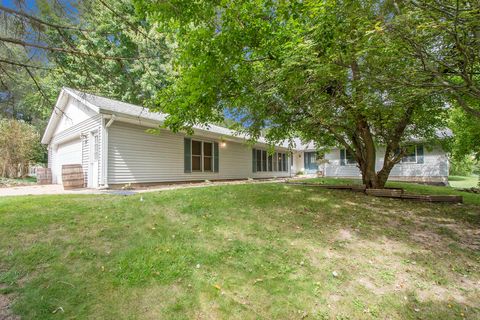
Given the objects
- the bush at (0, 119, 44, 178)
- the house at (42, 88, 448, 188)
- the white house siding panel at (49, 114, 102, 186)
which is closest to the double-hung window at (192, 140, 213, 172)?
the house at (42, 88, 448, 188)

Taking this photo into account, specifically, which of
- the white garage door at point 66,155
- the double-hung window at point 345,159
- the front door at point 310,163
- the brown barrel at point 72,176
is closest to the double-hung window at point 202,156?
the brown barrel at point 72,176

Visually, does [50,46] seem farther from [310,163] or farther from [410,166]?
[310,163]

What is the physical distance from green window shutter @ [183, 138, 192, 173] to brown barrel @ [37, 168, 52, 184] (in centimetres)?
854

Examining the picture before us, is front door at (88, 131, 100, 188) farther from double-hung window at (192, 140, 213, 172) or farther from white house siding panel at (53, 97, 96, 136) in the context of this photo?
double-hung window at (192, 140, 213, 172)

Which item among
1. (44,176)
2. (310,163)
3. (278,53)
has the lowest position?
(44,176)

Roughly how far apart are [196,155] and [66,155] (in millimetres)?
6889

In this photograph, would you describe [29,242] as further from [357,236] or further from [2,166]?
[2,166]

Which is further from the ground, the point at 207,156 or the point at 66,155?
the point at 66,155

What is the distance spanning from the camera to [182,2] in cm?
376

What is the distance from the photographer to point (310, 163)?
23.9 m

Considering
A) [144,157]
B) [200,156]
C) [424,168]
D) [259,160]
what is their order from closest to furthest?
[144,157]
[200,156]
[424,168]
[259,160]

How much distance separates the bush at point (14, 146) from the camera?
14016 mm

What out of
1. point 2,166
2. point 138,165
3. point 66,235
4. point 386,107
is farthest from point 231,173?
point 2,166

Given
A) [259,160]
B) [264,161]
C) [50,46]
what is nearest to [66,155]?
[259,160]
